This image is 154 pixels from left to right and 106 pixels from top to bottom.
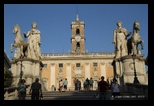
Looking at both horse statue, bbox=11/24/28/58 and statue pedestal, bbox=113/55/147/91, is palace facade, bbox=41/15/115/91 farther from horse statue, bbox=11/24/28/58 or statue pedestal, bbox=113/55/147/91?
statue pedestal, bbox=113/55/147/91

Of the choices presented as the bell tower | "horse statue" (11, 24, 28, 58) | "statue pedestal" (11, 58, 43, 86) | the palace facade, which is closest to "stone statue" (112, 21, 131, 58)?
"statue pedestal" (11, 58, 43, 86)

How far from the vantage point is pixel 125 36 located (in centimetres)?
2073

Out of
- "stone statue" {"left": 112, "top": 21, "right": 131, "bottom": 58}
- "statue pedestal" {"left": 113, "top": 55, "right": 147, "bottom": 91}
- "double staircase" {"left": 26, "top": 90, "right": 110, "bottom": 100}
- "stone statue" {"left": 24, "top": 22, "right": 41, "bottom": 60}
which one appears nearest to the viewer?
"double staircase" {"left": 26, "top": 90, "right": 110, "bottom": 100}

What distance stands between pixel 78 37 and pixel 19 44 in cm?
5239

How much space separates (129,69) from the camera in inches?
756

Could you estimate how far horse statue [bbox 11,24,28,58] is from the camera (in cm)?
1997

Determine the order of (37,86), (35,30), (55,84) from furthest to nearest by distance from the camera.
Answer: (55,84)
(35,30)
(37,86)

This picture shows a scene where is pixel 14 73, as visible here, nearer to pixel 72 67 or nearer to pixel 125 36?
pixel 125 36

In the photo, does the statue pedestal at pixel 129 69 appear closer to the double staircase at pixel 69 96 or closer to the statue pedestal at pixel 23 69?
the double staircase at pixel 69 96

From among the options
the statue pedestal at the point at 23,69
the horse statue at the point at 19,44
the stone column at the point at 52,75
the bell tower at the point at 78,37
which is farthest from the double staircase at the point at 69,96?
the bell tower at the point at 78,37

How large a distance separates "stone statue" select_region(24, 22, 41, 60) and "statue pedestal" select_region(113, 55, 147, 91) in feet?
22.4

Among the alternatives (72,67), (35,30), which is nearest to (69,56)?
(72,67)

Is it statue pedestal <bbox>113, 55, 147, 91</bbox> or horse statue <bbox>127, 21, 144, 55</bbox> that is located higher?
horse statue <bbox>127, 21, 144, 55</bbox>
